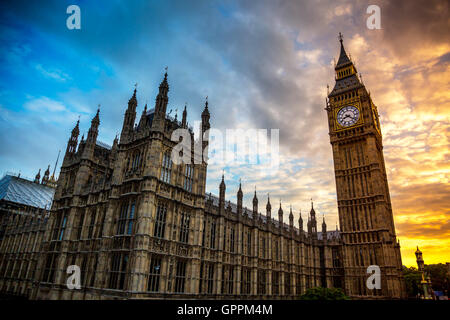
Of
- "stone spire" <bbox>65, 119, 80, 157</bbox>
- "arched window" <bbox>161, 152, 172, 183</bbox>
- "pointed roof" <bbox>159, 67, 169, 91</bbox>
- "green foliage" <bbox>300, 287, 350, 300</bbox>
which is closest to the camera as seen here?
"arched window" <bbox>161, 152, 172, 183</bbox>

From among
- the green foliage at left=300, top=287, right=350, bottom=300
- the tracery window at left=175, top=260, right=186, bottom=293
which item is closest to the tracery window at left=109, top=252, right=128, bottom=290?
the tracery window at left=175, top=260, right=186, bottom=293

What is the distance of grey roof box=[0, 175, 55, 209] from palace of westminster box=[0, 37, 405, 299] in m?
6.58

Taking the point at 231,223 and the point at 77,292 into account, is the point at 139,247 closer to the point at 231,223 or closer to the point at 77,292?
the point at 77,292

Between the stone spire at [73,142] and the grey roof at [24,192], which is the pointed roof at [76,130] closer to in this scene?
the stone spire at [73,142]

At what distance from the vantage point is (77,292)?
3356 centimetres

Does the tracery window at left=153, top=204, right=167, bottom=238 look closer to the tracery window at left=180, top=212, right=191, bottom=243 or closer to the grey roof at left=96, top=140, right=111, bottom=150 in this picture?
the tracery window at left=180, top=212, right=191, bottom=243

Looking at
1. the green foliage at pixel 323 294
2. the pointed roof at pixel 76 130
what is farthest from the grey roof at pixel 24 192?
the green foliage at pixel 323 294

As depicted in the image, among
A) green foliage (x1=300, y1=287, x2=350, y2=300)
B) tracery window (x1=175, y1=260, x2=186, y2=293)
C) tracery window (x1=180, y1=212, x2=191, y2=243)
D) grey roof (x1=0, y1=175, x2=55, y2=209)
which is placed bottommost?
green foliage (x1=300, y1=287, x2=350, y2=300)

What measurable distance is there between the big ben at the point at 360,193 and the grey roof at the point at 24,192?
7964 centimetres

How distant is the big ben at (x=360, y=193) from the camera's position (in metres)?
54.4

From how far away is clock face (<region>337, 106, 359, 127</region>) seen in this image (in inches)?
2660

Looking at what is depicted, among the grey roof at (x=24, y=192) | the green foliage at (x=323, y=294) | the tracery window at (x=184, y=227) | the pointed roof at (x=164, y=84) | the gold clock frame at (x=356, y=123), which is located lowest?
the green foliage at (x=323, y=294)
